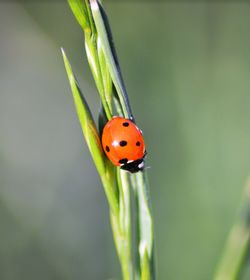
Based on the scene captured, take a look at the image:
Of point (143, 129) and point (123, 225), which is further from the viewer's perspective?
point (143, 129)

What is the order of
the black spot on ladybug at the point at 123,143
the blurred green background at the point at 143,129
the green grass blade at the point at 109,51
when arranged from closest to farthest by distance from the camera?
the green grass blade at the point at 109,51
the black spot on ladybug at the point at 123,143
the blurred green background at the point at 143,129

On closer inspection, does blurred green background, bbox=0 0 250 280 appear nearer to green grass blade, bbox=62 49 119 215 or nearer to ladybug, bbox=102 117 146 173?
ladybug, bbox=102 117 146 173

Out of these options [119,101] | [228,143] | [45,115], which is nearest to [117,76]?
[119,101]

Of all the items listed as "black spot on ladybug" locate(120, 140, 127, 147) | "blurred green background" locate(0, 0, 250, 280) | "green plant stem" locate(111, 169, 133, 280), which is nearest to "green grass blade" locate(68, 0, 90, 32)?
"green plant stem" locate(111, 169, 133, 280)

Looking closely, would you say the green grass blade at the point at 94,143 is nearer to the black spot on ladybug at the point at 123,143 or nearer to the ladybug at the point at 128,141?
the ladybug at the point at 128,141

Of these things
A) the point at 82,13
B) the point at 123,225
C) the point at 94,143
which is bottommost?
the point at 123,225

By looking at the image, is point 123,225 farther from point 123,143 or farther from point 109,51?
point 123,143

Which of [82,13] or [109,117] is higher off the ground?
[82,13]

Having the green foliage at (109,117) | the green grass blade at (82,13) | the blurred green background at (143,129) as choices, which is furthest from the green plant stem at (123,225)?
the blurred green background at (143,129)

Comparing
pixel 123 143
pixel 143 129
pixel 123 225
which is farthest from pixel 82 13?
pixel 143 129

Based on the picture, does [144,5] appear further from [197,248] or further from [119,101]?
[119,101]
